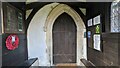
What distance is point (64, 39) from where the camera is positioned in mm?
7309

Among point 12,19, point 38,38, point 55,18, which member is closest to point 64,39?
point 55,18

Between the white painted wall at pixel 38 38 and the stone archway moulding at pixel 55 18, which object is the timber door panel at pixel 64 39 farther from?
the white painted wall at pixel 38 38

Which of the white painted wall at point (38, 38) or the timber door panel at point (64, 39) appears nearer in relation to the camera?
the white painted wall at point (38, 38)

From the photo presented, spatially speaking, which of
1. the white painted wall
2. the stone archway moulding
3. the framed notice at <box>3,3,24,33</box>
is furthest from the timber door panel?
the framed notice at <box>3,3,24,33</box>

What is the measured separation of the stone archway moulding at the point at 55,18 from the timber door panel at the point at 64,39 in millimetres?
314

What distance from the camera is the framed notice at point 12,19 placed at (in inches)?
156

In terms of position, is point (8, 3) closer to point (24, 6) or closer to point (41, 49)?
point (24, 6)

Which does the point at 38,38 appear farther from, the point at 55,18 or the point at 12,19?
the point at 12,19

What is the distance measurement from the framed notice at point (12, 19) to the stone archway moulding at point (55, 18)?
1.61m

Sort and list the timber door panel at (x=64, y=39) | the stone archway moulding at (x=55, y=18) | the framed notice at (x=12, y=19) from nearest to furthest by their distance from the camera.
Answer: the framed notice at (x=12, y=19), the stone archway moulding at (x=55, y=18), the timber door panel at (x=64, y=39)

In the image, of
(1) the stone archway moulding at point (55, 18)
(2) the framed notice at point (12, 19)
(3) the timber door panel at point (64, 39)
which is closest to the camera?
(2) the framed notice at point (12, 19)

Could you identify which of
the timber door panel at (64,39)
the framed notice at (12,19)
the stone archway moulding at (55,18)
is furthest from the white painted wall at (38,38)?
the framed notice at (12,19)

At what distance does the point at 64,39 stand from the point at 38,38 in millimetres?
1145

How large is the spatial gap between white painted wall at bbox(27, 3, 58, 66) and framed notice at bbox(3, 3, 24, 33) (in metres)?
1.37
